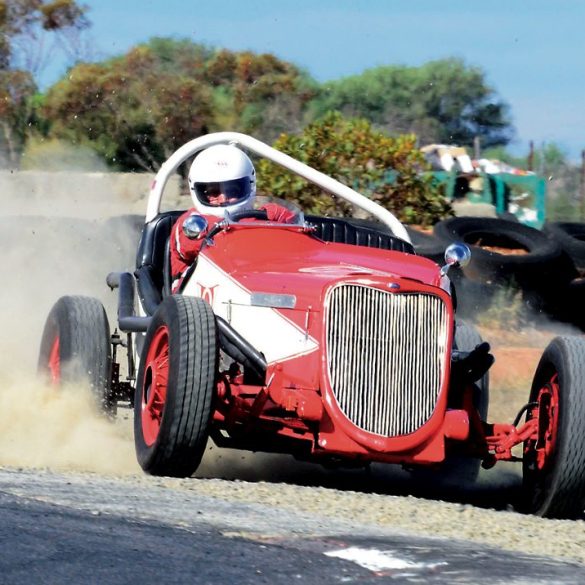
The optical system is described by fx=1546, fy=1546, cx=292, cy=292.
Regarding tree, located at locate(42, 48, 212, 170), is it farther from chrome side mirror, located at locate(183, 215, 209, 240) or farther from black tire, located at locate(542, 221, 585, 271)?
chrome side mirror, located at locate(183, 215, 209, 240)

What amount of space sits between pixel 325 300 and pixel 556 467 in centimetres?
120

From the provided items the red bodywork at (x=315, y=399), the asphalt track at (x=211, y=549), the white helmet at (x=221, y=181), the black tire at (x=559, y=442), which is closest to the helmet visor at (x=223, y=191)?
the white helmet at (x=221, y=181)

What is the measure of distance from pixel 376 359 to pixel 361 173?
10.5 metres

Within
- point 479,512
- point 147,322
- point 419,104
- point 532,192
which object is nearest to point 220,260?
point 147,322

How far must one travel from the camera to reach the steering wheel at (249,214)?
7.88m

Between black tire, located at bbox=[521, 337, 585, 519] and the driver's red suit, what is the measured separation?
73.1 inches

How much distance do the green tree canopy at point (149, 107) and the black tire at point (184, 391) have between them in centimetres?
2108

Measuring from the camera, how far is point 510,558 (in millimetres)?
4945

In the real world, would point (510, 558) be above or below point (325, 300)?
below

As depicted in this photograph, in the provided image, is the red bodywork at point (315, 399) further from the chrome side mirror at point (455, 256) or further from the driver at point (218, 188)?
the driver at point (218, 188)

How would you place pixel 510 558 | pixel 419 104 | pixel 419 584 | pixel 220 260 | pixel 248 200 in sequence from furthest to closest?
pixel 419 104, pixel 248 200, pixel 220 260, pixel 510 558, pixel 419 584

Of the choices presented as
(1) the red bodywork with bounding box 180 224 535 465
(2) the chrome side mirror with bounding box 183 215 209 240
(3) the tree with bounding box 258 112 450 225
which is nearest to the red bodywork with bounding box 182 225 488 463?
(1) the red bodywork with bounding box 180 224 535 465

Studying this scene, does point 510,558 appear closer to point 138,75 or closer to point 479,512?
point 479,512

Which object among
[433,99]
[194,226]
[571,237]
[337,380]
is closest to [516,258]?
[571,237]
